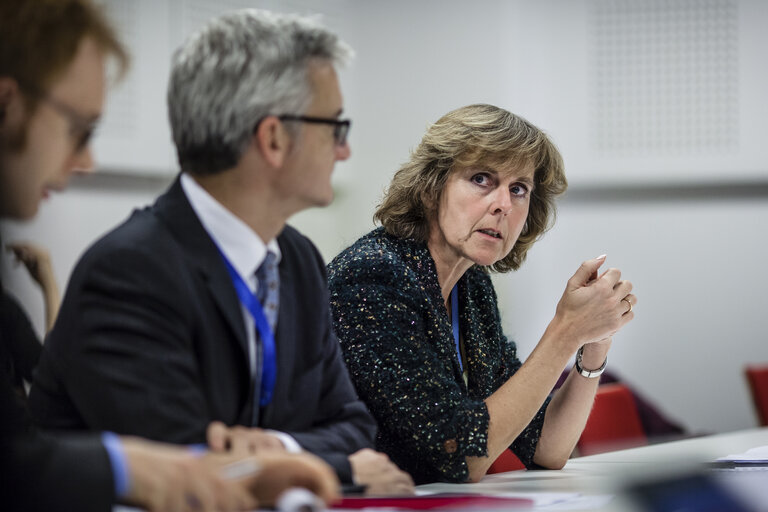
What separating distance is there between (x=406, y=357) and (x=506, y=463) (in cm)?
56

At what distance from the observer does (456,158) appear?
201cm

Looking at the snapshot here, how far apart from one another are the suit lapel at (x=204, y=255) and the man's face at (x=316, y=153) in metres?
0.13

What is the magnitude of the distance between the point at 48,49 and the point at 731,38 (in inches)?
167

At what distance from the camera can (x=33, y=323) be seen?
2.10 meters

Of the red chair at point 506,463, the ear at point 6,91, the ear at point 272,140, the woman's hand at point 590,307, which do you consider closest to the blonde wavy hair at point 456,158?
the woman's hand at point 590,307

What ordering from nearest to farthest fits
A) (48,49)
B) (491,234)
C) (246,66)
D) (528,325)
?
(48,49) → (246,66) → (491,234) → (528,325)

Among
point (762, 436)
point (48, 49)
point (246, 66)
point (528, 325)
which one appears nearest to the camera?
point (48, 49)

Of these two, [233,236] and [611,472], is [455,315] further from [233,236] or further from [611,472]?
[233,236]

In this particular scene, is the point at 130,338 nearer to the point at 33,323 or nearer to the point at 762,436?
the point at 33,323

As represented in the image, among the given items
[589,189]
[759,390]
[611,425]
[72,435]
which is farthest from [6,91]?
[589,189]

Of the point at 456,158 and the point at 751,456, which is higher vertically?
the point at 456,158

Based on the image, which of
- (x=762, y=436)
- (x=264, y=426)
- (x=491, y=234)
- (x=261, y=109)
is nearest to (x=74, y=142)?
(x=261, y=109)

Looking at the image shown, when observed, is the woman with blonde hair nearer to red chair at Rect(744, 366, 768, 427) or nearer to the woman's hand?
the woman's hand

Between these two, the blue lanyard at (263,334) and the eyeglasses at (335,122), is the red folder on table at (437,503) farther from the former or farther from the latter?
the eyeglasses at (335,122)
